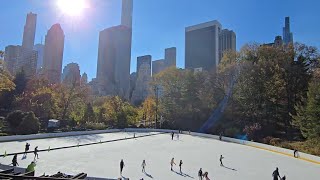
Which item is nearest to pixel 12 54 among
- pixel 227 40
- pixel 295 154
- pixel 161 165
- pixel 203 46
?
pixel 203 46

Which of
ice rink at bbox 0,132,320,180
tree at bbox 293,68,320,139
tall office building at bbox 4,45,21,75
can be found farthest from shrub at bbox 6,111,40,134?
tall office building at bbox 4,45,21,75

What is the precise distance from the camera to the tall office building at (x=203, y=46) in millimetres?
168000

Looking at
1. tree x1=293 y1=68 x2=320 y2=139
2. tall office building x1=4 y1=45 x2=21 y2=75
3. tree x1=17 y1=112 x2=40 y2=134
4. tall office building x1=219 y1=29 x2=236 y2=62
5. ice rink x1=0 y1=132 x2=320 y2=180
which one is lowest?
ice rink x1=0 y1=132 x2=320 y2=180

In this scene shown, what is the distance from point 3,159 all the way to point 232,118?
45444mm

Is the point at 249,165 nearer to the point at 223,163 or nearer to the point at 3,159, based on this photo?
the point at 223,163

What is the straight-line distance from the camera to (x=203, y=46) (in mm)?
171875

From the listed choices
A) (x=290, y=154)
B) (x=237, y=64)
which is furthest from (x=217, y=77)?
(x=290, y=154)

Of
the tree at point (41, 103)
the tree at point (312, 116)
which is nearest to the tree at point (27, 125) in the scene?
the tree at point (41, 103)

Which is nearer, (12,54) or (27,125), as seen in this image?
(27,125)

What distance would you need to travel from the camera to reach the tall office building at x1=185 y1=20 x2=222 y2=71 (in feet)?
551

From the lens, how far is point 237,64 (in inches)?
2485

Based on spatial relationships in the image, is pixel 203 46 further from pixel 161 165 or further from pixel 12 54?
pixel 161 165

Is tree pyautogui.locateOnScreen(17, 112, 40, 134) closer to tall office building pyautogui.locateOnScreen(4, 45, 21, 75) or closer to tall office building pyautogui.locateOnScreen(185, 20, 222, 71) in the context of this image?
tall office building pyautogui.locateOnScreen(185, 20, 222, 71)

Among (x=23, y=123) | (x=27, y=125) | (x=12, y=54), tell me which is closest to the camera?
(x=23, y=123)
